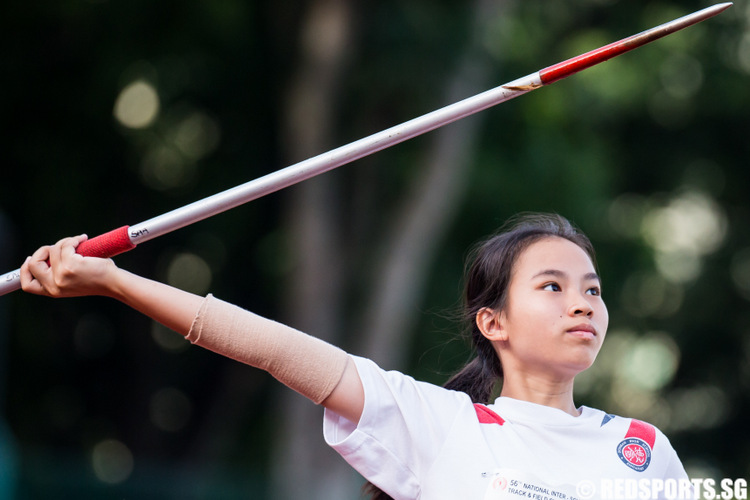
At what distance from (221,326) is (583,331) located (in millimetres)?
1036

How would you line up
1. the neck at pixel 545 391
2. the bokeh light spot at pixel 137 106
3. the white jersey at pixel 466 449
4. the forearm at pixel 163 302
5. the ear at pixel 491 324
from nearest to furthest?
the forearm at pixel 163 302 < the white jersey at pixel 466 449 < the neck at pixel 545 391 < the ear at pixel 491 324 < the bokeh light spot at pixel 137 106

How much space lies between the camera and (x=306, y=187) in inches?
432

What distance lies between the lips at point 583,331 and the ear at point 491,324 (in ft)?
0.80

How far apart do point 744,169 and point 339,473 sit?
8.10m

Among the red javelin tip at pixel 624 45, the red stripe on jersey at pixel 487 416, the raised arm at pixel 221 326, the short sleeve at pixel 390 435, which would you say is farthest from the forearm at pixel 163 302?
the red javelin tip at pixel 624 45

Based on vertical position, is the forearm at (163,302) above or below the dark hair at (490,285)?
below

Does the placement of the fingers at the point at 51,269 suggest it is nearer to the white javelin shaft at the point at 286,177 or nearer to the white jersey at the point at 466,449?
the white javelin shaft at the point at 286,177

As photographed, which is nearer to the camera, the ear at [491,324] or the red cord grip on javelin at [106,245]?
the red cord grip on javelin at [106,245]

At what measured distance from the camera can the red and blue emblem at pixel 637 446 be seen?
2.82 m

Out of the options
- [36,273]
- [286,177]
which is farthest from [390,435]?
[36,273]

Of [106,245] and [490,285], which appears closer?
[106,245]

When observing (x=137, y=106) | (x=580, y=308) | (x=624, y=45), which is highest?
(x=137, y=106)

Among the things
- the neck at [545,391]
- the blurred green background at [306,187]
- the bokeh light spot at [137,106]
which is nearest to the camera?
the neck at [545,391]

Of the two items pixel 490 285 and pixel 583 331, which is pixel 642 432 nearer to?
pixel 583 331
